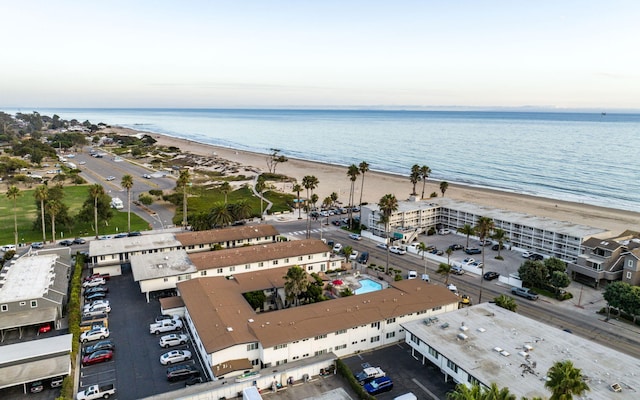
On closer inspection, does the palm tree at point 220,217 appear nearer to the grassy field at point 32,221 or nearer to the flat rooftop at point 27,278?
the grassy field at point 32,221

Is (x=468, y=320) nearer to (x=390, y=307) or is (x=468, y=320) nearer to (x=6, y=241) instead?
(x=390, y=307)

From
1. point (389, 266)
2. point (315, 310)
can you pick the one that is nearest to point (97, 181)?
point (389, 266)

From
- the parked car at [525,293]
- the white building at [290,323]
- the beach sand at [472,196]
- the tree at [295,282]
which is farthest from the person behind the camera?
the beach sand at [472,196]

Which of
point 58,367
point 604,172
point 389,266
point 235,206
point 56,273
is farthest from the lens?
point 604,172

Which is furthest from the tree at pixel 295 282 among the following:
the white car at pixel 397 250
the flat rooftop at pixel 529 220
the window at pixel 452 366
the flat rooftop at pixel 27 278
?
the flat rooftop at pixel 529 220

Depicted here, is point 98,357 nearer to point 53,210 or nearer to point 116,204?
point 53,210
